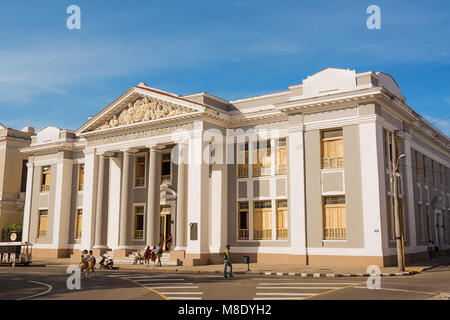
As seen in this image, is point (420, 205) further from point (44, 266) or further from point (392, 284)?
point (44, 266)

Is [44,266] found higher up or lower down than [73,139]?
lower down

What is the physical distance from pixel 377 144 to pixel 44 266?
76.3ft

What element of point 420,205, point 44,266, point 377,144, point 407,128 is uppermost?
point 407,128

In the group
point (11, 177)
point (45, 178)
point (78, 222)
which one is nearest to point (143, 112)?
point (78, 222)

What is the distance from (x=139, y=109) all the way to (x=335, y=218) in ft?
55.0

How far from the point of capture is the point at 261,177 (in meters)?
31.1

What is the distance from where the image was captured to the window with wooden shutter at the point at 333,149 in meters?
27.6

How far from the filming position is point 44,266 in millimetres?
30344

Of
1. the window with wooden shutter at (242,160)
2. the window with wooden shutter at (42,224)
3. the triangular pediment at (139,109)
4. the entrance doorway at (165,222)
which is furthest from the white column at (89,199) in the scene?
the window with wooden shutter at (242,160)

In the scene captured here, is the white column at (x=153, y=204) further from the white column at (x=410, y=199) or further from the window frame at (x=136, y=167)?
the white column at (x=410, y=199)

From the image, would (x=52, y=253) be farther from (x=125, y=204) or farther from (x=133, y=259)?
(x=133, y=259)

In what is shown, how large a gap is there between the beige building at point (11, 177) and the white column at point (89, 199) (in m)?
15.1

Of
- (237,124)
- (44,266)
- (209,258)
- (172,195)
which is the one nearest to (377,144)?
(237,124)

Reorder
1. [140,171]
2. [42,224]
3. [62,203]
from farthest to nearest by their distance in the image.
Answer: [42,224] < [62,203] < [140,171]
